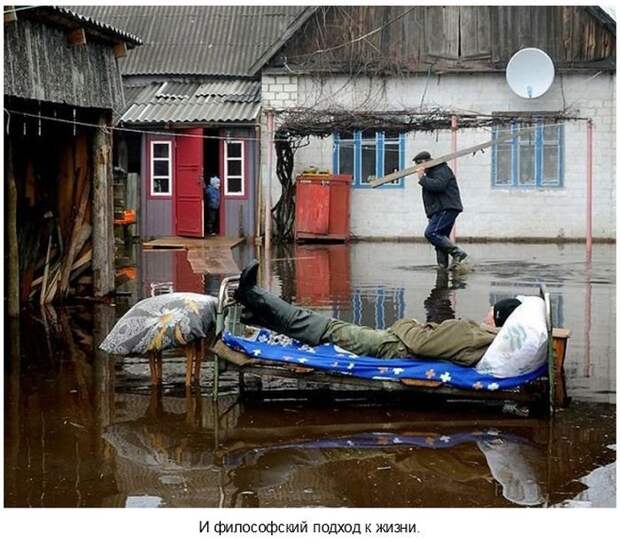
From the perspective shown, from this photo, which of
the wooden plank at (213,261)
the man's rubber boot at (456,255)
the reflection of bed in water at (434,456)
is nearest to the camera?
the reflection of bed in water at (434,456)

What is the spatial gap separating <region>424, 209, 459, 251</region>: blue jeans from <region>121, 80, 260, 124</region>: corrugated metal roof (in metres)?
7.87

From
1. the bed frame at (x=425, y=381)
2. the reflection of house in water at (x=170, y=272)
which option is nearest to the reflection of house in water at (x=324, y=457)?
the bed frame at (x=425, y=381)

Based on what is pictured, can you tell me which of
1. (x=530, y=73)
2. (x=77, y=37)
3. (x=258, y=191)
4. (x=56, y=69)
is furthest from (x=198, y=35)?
(x=56, y=69)

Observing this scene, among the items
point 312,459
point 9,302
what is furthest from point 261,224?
point 312,459

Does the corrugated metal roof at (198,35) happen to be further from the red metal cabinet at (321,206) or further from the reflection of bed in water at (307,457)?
the reflection of bed in water at (307,457)

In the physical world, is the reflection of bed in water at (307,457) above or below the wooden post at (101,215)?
below

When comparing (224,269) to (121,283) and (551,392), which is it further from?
(551,392)

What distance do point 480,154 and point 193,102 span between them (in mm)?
6288

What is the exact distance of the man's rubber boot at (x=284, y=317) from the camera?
775 centimetres

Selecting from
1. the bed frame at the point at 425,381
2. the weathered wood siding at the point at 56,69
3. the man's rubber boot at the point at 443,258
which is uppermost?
the weathered wood siding at the point at 56,69

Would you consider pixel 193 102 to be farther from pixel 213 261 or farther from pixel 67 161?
pixel 67 161

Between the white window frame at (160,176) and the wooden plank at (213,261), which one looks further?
the white window frame at (160,176)

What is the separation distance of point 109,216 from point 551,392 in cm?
Result: 781

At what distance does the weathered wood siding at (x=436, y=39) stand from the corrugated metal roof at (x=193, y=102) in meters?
1.26
